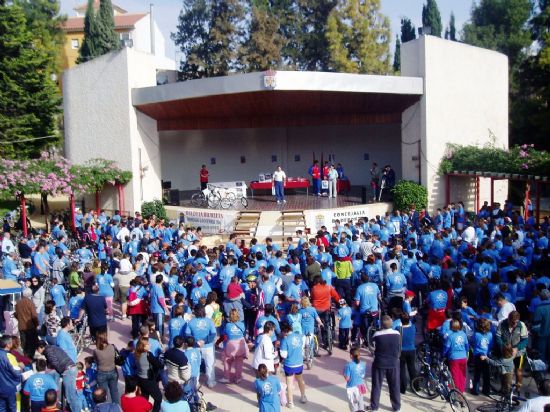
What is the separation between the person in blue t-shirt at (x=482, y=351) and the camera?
9.35m

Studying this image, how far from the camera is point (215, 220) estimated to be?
23.1 meters

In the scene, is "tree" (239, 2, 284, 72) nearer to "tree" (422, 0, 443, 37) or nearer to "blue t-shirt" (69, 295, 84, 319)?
"tree" (422, 0, 443, 37)

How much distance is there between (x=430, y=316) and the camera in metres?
10.7

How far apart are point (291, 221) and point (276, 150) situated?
8877 millimetres

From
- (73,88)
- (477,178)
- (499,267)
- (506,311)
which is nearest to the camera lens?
(506,311)

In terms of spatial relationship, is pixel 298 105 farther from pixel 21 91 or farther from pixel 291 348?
pixel 291 348

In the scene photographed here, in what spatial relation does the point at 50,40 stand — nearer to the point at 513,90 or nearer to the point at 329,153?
the point at 329,153

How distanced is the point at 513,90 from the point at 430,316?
110 feet

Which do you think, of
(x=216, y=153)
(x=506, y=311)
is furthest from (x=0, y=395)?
(x=216, y=153)

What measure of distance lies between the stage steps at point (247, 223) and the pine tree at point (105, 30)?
24.3 metres

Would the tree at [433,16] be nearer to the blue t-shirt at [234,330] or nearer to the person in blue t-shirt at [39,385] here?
the blue t-shirt at [234,330]

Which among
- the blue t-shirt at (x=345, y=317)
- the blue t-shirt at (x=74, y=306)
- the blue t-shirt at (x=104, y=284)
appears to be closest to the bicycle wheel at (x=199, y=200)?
the blue t-shirt at (x=104, y=284)

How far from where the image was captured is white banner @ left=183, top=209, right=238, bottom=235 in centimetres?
2283

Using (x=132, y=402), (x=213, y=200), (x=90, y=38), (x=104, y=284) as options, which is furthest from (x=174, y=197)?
(x=90, y=38)
